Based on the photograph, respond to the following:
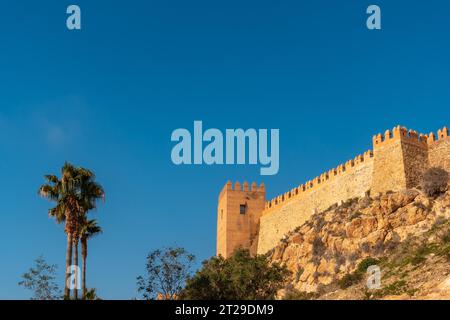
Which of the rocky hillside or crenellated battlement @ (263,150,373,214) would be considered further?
crenellated battlement @ (263,150,373,214)

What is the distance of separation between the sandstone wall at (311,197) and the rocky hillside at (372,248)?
1.18 meters

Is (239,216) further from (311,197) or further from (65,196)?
(65,196)

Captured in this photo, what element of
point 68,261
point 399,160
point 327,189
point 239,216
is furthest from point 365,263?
point 239,216

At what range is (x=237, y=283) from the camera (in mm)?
26734

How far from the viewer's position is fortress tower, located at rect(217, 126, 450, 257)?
37594 millimetres

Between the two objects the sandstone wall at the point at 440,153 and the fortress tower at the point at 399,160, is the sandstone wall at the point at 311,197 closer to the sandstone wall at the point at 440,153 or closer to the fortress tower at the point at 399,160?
the fortress tower at the point at 399,160

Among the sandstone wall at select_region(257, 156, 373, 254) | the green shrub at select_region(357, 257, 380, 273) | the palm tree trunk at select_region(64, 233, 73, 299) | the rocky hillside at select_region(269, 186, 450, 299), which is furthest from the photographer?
the sandstone wall at select_region(257, 156, 373, 254)

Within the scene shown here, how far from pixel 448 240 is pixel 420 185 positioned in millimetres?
8389

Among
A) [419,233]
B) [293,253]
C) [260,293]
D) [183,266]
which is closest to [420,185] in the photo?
[419,233]

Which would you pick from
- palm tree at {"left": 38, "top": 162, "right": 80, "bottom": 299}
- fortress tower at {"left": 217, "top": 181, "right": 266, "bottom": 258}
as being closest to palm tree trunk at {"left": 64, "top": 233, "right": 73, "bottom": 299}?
palm tree at {"left": 38, "top": 162, "right": 80, "bottom": 299}

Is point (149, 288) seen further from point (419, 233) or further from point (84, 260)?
point (419, 233)

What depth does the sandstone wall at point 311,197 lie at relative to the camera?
41722 mm

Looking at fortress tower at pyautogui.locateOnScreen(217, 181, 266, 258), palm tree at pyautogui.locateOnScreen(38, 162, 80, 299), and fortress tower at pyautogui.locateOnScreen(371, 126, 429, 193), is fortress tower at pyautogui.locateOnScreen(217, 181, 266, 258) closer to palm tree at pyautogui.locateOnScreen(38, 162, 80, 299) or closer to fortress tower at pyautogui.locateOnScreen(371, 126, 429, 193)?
fortress tower at pyautogui.locateOnScreen(371, 126, 429, 193)

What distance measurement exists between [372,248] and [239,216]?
863 inches
